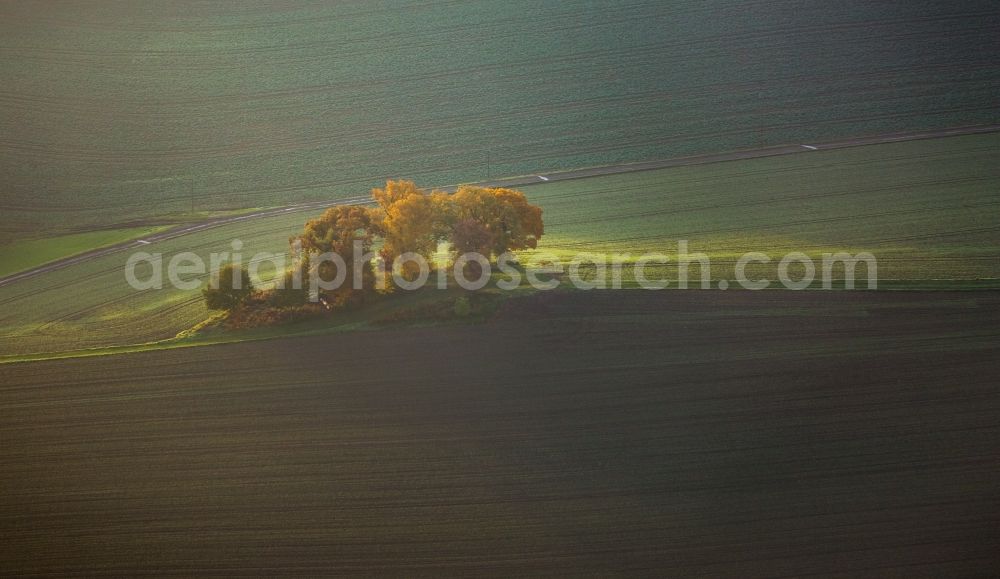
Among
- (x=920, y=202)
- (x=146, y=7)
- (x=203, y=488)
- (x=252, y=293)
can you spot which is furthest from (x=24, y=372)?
(x=146, y=7)

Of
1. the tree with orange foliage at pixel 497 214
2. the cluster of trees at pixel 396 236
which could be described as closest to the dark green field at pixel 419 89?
the cluster of trees at pixel 396 236

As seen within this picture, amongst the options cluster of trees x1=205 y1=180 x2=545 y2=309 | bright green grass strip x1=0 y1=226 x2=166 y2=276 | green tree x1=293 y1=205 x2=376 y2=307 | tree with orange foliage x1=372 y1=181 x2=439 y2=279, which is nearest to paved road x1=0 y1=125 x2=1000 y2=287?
bright green grass strip x1=0 y1=226 x2=166 y2=276

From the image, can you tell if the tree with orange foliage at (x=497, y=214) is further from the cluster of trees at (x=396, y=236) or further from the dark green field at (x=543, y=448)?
the dark green field at (x=543, y=448)

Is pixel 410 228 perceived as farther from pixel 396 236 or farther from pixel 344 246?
pixel 344 246

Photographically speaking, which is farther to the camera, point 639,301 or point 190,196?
point 190,196

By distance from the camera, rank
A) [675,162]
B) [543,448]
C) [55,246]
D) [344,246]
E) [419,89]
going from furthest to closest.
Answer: [419,89] → [675,162] → [55,246] → [344,246] → [543,448]

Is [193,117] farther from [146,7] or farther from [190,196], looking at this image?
[146,7]

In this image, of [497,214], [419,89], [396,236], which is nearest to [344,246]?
[396,236]
